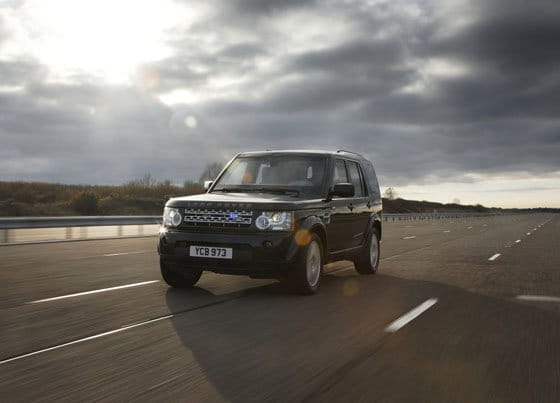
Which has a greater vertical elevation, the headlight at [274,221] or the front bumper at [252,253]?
the headlight at [274,221]

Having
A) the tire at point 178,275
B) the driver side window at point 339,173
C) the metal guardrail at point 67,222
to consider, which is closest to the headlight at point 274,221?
the tire at point 178,275

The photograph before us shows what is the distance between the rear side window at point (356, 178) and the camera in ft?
33.2

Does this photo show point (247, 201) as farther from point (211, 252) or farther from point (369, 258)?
point (369, 258)

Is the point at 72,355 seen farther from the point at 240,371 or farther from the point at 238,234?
the point at 238,234

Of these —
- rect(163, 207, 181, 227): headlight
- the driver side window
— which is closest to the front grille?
rect(163, 207, 181, 227): headlight

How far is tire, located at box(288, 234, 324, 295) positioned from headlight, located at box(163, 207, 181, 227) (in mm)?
1680

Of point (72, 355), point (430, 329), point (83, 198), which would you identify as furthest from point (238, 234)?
point (83, 198)

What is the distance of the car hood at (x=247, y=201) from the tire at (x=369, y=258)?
242cm

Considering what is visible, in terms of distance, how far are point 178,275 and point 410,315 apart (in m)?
3.31

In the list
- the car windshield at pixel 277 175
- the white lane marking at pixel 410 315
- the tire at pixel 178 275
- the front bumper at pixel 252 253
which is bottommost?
the white lane marking at pixel 410 315

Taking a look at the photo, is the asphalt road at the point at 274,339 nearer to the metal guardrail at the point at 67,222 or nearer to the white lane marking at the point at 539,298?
the white lane marking at the point at 539,298

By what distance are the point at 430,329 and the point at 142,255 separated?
877 centimetres

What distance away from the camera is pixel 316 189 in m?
8.67

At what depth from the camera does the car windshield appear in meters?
8.70
